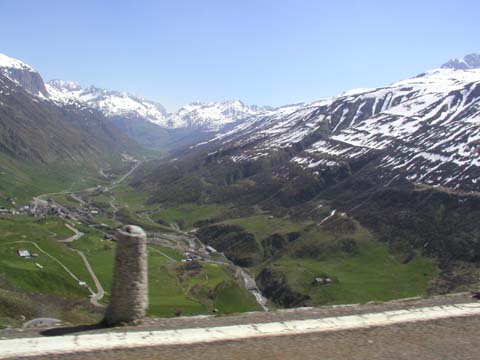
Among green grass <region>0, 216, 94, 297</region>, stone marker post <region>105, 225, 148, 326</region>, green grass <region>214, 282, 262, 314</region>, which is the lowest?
stone marker post <region>105, 225, 148, 326</region>

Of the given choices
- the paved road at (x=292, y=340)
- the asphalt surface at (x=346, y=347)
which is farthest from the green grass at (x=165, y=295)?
the asphalt surface at (x=346, y=347)

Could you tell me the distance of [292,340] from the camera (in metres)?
14.7

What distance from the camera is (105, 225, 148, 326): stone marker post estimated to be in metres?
15.7

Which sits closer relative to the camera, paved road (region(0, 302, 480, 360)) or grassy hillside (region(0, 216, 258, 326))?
paved road (region(0, 302, 480, 360))

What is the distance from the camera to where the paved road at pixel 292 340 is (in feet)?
43.1

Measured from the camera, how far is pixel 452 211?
197 meters

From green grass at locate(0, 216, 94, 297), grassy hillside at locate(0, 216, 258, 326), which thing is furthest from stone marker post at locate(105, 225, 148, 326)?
green grass at locate(0, 216, 94, 297)

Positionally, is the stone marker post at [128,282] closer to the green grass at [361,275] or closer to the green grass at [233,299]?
the green grass at [233,299]

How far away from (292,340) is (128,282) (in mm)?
5632

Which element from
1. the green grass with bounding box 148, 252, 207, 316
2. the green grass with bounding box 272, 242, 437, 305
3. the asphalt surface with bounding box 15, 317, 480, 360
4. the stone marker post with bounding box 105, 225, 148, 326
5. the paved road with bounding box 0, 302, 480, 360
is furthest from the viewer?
the green grass with bounding box 272, 242, 437, 305

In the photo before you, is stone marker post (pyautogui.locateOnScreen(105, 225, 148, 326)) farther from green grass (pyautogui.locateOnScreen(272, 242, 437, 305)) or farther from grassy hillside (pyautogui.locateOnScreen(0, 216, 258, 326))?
green grass (pyautogui.locateOnScreen(272, 242, 437, 305))

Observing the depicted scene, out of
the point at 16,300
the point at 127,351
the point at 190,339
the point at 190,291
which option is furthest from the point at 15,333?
the point at 190,291

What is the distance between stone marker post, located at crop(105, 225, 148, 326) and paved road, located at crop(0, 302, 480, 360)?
886mm

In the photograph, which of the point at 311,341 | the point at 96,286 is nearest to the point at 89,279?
the point at 96,286
